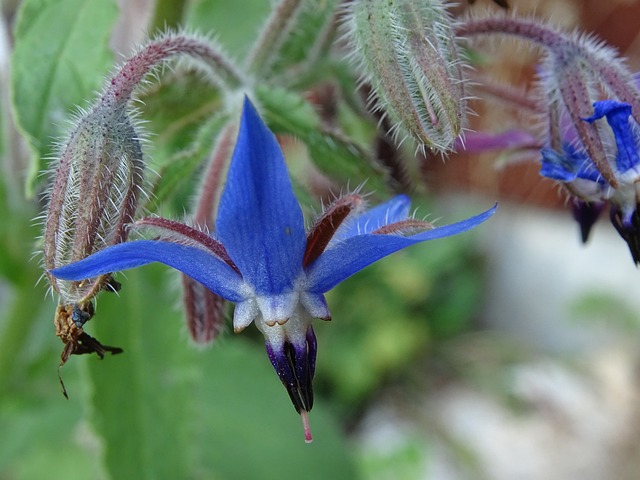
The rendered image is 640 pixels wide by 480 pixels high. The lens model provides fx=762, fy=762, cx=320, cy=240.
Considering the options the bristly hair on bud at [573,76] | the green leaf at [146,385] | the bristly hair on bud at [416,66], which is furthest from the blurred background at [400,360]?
the bristly hair on bud at [416,66]

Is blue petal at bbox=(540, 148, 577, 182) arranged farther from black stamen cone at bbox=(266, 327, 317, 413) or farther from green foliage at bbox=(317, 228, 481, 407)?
green foliage at bbox=(317, 228, 481, 407)

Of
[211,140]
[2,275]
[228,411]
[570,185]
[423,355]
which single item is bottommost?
[423,355]

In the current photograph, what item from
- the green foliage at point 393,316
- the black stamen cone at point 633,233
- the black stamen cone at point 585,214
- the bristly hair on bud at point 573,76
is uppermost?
the bristly hair on bud at point 573,76

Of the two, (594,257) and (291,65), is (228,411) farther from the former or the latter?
(594,257)

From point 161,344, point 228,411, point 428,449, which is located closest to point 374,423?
point 428,449

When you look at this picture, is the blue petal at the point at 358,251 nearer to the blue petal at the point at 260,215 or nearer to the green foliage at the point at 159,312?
the blue petal at the point at 260,215

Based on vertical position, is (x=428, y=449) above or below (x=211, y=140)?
below
